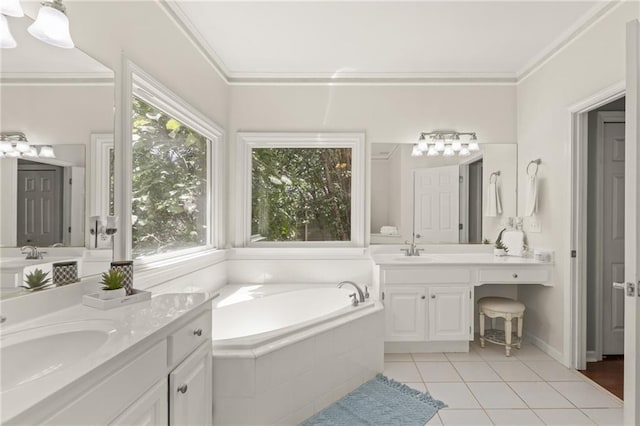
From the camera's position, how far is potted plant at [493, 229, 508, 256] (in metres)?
3.34

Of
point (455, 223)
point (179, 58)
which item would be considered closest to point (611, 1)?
point (455, 223)

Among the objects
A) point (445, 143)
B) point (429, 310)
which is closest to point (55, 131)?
point (429, 310)

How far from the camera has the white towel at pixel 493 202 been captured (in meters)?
3.56

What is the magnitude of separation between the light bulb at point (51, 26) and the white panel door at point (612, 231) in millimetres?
3723

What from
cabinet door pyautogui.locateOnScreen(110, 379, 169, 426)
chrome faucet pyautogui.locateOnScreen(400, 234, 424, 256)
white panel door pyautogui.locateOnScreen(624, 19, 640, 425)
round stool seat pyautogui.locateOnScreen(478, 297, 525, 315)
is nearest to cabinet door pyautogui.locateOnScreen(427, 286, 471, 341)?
round stool seat pyautogui.locateOnScreen(478, 297, 525, 315)

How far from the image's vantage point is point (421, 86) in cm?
358

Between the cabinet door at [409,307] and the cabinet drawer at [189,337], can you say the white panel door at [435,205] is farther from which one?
the cabinet drawer at [189,337]

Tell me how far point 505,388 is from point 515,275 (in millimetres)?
976

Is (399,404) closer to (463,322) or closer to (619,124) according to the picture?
(463,322)

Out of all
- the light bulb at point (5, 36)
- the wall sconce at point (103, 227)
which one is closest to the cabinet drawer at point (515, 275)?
the wall sconce at point (103, 227)

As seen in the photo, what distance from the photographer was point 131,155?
1975 millimetres

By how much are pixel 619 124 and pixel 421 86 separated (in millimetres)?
1695

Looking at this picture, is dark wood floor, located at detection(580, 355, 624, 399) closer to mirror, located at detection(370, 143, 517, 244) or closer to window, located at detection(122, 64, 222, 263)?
mirror, located at detection(370, 143, 517, 244)

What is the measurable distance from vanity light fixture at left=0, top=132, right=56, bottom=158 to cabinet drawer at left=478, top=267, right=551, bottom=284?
311cm
